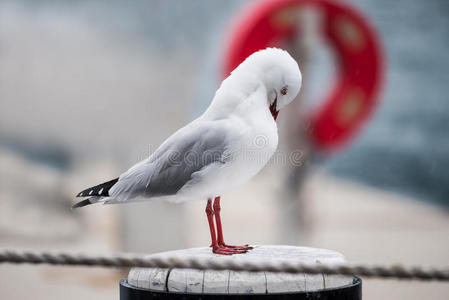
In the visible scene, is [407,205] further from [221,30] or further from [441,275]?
[441,275]

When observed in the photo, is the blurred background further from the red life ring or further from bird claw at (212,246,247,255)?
bird claw at (212,246,247,255)

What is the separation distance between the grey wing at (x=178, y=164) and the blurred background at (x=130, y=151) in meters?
0.65

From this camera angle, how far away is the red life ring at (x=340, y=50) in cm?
338

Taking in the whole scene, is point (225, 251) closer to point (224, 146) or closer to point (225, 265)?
point (224, 146)

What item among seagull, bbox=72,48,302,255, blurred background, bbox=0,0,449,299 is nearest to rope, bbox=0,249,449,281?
seagull, bbox=72,48,302,255

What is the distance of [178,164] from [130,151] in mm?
2218

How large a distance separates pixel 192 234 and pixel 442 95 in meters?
7.54

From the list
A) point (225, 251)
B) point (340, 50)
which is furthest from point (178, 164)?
point (340, 50)

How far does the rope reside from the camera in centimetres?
97

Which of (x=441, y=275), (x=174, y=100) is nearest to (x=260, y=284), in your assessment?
(x=441, y=275)

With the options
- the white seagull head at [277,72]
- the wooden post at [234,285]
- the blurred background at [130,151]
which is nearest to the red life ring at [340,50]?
the blurred background at [130,151]

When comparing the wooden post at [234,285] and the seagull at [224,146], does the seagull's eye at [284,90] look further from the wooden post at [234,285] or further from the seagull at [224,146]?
the wooden post at [234,285]

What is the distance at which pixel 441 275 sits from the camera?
947 millimetres

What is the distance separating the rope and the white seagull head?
497mm
